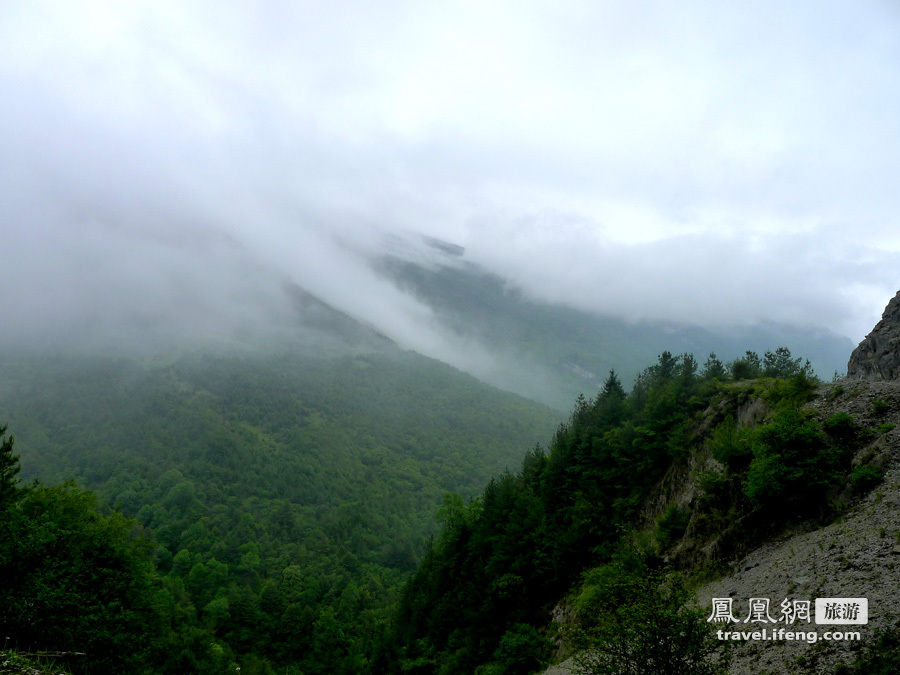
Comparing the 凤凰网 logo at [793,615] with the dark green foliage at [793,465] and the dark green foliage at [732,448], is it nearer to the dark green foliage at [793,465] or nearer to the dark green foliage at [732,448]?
the dark green foliage at [793,465]

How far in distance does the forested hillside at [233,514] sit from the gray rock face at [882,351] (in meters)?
48.4

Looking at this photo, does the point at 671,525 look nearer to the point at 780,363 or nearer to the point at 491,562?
the point at 491,562

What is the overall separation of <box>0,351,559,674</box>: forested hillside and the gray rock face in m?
48.4

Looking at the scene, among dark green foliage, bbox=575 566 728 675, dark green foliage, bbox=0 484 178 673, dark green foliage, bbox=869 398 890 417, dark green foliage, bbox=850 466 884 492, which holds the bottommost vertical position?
dark green foliage, bbox=0 484 178 673

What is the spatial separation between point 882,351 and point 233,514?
133317 mm

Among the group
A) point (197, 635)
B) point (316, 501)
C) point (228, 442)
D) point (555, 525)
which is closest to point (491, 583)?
point (555, 525)

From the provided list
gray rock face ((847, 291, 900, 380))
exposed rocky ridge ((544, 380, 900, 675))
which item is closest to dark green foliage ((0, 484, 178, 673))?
exposed rocky ridge ((544, 380, 900, 675))

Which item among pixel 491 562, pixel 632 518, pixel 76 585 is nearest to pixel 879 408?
pixel 632 518

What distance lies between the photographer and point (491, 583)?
32.8 metres

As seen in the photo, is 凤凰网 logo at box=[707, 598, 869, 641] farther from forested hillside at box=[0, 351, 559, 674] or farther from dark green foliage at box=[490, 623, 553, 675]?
forested hillside at box=[0, 351, 559, 674]

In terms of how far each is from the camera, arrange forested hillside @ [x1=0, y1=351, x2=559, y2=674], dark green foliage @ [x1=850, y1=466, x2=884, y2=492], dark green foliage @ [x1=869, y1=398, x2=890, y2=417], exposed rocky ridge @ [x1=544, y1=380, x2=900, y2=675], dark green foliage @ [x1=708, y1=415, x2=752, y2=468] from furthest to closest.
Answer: forested hillside @ [x1=0, y1=351, x2=559, y2=674] < dark green foliage @ [x1=708, y1=415, x2=752, y2=468] < dark green foliage @ [x1=869, y1=398, x2=890, y2=417] < dark green foliage @ [x1=850, y1=466, x2=884, y2=492] < exposed rocky ridge @ [x1=544, y1=380, x2=900, y2=675]

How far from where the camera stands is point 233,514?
121188 mm

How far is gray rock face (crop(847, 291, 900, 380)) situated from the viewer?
96.9 feet

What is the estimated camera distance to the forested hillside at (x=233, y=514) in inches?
1105
